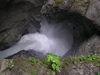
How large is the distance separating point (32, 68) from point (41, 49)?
458 centimetres

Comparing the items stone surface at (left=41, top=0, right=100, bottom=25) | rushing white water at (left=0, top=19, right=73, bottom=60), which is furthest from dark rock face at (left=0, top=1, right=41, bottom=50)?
stone surface at (left=41, top=0, right=100, bottom=25)

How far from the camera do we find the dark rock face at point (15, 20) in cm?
481

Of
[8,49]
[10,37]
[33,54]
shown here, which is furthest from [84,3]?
[8,49]

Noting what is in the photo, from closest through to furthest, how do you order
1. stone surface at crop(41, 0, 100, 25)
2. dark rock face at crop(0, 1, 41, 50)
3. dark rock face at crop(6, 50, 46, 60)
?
1. stone surface at crop(41, 0, 100, 25)
2. dark rock face at crop(0, 1, 41, 50)
3. dark rock face at crop(6, 50, 46, 60)

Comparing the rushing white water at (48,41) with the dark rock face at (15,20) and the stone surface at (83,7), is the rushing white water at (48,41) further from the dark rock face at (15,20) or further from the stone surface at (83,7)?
the stone surface at (83,7)

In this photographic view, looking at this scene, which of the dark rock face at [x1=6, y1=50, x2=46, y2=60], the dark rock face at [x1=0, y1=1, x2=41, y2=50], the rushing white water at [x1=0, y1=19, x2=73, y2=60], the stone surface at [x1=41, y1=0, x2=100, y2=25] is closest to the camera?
the stone surface at [x1=41, y1=0, x2=100, y2=25]

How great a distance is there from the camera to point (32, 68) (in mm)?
1957

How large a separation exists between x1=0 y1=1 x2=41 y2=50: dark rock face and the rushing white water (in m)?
0.63

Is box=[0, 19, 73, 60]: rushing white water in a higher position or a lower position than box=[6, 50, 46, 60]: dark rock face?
higher

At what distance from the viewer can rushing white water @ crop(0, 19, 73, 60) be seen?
6.26 m

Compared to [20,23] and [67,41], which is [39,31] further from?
[67,41]

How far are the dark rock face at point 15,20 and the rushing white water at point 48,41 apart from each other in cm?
63

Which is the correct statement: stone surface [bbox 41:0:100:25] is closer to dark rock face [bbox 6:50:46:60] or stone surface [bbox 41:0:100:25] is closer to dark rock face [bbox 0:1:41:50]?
dark rock face [bbox 0:1:41:50]

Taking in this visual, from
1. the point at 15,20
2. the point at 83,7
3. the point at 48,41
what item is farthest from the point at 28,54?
the point at 83,7
